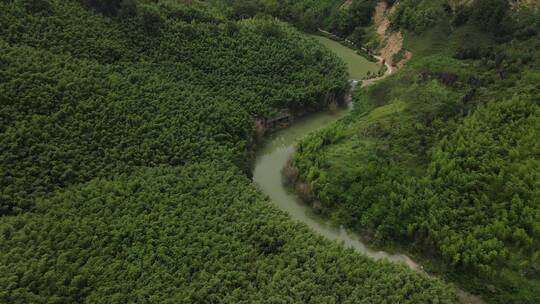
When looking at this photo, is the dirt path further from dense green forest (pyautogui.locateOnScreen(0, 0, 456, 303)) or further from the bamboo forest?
dense green forest (pyautogui.locateOnScreen(0, 0, 456, 303))

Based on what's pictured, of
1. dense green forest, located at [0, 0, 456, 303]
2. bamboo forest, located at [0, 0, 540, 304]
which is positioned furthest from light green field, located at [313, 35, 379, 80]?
dense green forest, located at [0, 0, 456, 303]

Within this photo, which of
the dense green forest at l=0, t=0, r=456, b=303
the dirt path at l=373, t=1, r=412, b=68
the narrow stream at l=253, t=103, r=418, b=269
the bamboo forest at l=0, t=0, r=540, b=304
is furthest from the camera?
the dirt path at l=373, t=1, r=412, b=68

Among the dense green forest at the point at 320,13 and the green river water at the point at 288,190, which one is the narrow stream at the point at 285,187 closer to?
the green river water at the point at 288,190

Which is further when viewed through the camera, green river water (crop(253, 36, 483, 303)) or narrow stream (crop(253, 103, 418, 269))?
narrow stream (crop(253, 103, 418, 269))

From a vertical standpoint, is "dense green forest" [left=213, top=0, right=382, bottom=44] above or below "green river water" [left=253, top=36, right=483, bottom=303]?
above

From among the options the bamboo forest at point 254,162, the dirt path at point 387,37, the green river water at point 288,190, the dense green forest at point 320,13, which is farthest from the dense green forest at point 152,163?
the dense green forest at point 320,13

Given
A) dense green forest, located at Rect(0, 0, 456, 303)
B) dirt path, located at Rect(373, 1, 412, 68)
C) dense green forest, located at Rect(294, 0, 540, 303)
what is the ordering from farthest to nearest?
Answer: dirt path, located at Rect(373, 1, 412, 68) → dense green forest, located at Rect(294, 0, 540, 303) → dense green forest, located at Rect(0, 0, 456, 303)
